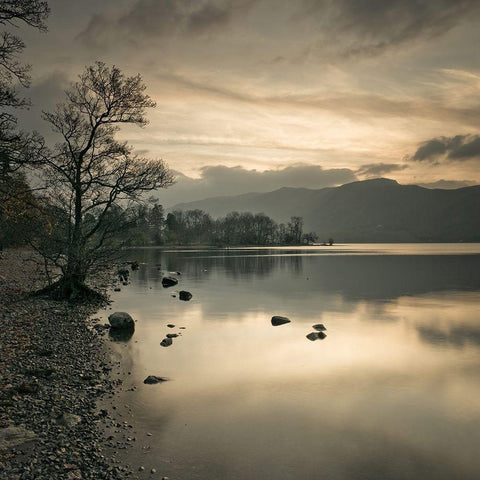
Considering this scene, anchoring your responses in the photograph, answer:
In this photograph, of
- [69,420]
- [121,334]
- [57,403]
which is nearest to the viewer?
[69,420]

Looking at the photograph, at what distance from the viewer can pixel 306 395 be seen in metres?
15.9

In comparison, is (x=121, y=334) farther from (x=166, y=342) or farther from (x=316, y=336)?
(x=316, y=336)

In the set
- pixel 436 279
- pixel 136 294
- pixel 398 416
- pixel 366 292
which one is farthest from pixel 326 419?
pixel 436 279

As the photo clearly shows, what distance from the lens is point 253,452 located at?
1116cm

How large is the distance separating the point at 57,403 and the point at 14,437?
268 centimetres

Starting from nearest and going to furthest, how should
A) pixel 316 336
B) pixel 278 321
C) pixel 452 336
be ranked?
1. pixel 316 336
2. pixel 452 336
3. pixel 278 321

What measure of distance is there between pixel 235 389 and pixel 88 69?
26122 mm

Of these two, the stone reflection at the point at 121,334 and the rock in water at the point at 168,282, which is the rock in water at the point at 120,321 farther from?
the rock in water at the point at 168,282

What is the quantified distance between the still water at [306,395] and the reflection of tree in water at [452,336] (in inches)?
4.8

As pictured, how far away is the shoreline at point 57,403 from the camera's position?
931 cm

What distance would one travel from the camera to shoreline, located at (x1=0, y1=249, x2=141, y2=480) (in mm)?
9312

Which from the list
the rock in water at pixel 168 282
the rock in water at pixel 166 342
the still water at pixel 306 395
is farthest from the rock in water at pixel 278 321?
the rock in water at pixel 168 282

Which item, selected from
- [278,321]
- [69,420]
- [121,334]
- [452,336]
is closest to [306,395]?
[69,420]

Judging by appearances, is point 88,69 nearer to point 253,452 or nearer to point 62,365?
point 62,365
